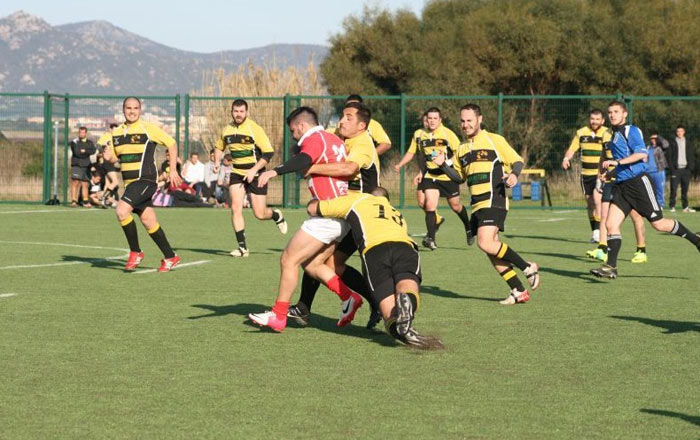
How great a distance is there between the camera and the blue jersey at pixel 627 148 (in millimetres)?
13281

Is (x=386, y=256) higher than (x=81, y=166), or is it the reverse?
(x=81, y=166)

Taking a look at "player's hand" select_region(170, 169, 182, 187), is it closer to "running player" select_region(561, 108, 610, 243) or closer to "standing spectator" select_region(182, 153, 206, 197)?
"running player" select_region(561, 108, 610, 243)

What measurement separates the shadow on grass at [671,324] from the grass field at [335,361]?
0.08ft

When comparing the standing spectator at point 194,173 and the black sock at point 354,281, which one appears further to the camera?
the standing spectator at point 194,173

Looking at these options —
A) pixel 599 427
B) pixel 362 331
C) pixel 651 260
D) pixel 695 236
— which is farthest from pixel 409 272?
pixel 651 260

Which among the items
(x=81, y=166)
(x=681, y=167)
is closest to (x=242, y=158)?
(x=81, y=166)

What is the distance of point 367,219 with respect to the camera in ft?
27.8

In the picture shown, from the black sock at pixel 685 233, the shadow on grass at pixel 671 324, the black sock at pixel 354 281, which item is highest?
the black sock at pixel 685 233

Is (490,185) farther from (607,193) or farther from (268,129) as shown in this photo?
(268,129)

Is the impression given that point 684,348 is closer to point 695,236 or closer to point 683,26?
point 695,236

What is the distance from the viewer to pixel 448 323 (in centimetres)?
975

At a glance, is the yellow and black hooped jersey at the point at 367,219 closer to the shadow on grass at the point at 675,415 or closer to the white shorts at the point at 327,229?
the white shorts at the point at 327,229

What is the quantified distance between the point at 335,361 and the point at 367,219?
3.58 feet

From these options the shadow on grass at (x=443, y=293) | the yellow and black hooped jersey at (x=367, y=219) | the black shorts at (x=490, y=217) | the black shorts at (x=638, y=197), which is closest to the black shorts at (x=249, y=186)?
the shadow on grass at (x=443, y=293)
